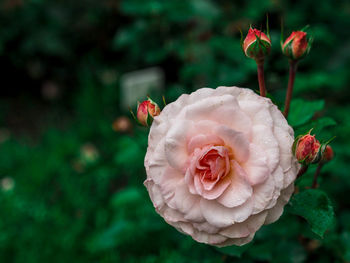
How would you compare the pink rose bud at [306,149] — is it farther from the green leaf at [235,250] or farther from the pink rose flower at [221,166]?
the green leaf at [235,250]

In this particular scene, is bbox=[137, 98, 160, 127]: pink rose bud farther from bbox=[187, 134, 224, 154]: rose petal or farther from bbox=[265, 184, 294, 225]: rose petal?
bbox=[265, 184, 294, 225]: rose petal

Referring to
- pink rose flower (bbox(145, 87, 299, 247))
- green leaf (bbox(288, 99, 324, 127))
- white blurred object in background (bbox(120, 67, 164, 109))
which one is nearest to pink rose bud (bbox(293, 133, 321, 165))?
pink rose flower (bbox(145, 87, 299, 247))

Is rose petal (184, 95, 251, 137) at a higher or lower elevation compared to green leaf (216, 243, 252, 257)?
higher

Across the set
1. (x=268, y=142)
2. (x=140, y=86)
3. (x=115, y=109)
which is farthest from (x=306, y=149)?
(x=115, y=109)

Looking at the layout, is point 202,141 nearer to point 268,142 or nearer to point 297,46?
point 268,142

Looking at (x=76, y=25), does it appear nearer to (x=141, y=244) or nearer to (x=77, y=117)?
(x=77, y=117)

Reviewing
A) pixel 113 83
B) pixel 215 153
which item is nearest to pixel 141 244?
pixel 215 153
